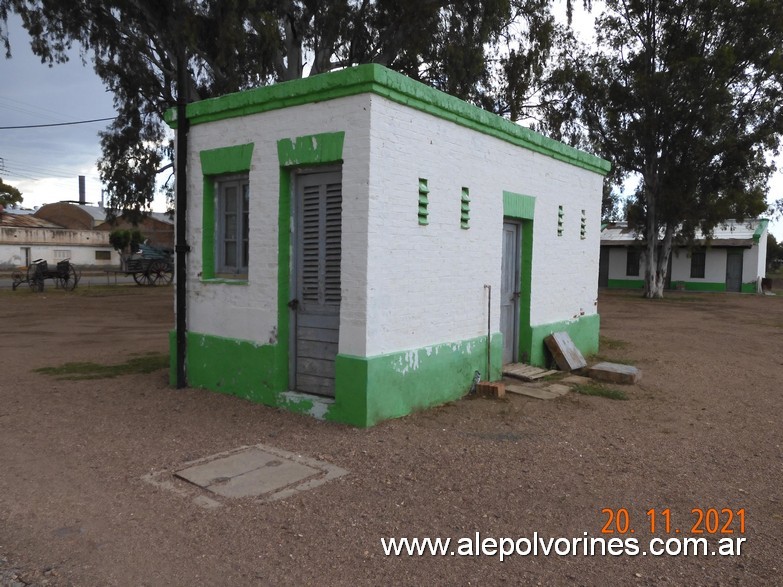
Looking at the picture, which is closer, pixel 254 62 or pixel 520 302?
pixel 520 302

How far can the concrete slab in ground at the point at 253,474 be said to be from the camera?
4195 mm

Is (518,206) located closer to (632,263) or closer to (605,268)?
(632,263)

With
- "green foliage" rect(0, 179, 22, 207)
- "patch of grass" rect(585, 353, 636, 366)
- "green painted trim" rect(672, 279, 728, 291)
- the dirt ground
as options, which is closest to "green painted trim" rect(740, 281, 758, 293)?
"green painted trim" rect(672, 279, 728, 291)

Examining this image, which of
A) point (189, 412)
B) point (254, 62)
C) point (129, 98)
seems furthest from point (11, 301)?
point (189, 412)

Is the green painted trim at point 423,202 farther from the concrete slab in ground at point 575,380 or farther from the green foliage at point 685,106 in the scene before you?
the green foliage at point 685,106

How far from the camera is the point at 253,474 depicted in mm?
4512

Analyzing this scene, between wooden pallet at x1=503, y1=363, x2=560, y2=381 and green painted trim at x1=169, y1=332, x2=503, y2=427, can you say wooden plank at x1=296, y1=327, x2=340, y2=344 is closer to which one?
green painted trim at x1=169, y1=332, x2=503, y2=427

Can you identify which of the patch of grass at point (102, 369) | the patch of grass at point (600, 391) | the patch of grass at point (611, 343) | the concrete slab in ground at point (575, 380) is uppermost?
the patch of grass at point (611, 343)

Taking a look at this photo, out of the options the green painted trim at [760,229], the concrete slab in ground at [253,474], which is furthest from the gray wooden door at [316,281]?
the green painted trim at [760,229]

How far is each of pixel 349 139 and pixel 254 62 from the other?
11081mm

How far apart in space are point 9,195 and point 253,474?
62.9m

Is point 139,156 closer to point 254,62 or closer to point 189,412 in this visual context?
point 254,62

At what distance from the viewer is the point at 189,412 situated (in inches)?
246

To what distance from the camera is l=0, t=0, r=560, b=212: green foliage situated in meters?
14.3
